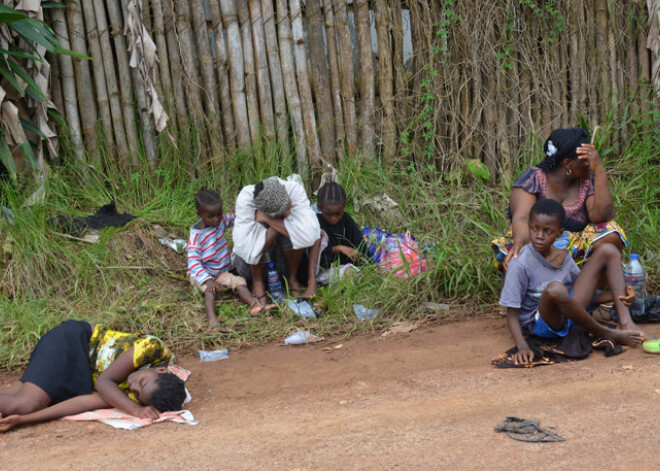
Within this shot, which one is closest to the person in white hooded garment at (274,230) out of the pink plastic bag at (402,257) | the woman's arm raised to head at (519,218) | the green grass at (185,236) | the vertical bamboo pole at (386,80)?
the green grass at (185,236)

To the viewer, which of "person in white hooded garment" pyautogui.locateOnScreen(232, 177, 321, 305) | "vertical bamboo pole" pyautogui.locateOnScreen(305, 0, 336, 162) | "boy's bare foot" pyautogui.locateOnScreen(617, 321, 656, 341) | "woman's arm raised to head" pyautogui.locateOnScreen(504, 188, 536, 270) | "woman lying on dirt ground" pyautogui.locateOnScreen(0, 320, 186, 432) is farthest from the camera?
"vertical bamboo pole" pyautogui.locateOnScreen(305, 0, 336, 162)

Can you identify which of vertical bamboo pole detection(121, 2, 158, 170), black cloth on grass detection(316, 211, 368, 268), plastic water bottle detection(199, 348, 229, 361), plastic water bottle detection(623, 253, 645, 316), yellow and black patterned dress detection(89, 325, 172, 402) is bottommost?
plastic water bottle detection(199, 348, 229, 361)

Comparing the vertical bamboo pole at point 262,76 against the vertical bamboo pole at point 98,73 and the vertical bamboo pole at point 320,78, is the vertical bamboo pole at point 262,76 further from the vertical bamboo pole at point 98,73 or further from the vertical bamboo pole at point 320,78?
the vertical bamboo pole at point 98,73

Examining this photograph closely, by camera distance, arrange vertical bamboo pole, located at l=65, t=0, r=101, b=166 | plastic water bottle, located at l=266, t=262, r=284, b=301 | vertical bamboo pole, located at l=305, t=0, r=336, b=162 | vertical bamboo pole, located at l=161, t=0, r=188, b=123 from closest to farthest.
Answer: plastic water bottle, located at l=266, t=262, r=284, b=301 → vertical bamboo pole, located at l=65, t=0, r=101, b=166 → vertical bamboo pole, located at l=161, t=0, r=188, b=123 → vertical bamboo pole, located at l=305, t=0, r=336, b=162

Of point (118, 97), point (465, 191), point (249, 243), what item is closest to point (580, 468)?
point (249, 243)

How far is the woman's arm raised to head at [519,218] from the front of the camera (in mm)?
4125

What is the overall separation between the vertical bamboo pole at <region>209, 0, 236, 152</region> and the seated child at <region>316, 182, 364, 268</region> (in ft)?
4.09

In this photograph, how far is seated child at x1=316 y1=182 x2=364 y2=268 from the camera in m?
5.17

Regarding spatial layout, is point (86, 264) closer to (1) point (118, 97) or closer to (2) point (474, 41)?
(1) point (118, 97)

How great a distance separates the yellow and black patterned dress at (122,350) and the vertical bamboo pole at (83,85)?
8.31 ft

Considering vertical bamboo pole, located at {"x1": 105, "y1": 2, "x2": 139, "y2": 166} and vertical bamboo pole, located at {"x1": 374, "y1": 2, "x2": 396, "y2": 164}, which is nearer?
vertical bamboo pole, located at {"x1": 105, "y1": 2, "x2": 139, "y2": 166}

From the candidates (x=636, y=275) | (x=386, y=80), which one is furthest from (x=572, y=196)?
(x=386, y=80)

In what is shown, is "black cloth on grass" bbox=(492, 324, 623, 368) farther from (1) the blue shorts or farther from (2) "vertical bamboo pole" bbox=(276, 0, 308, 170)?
(2) "vertical bamboo pole" bbox=(276, 0, 308, 170)

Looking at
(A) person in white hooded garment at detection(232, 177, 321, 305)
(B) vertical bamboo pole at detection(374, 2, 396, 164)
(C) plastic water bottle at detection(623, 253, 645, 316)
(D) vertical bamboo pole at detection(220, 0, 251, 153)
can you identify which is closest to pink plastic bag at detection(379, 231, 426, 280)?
(A) person in white hooded garment at detection(232, 177, 321, 305)
